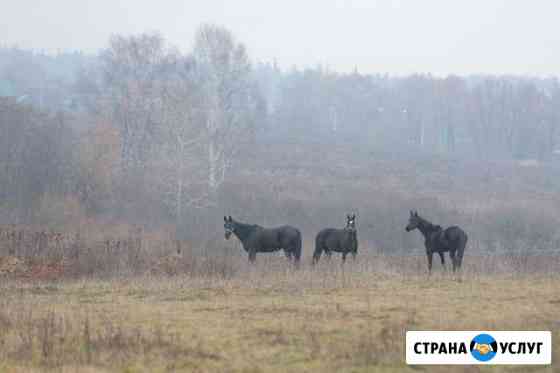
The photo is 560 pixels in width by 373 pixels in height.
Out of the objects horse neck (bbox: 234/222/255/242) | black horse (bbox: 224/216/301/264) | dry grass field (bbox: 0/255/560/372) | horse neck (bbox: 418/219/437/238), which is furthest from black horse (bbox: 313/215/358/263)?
dry grass field (bbox: 0/255/560/372)

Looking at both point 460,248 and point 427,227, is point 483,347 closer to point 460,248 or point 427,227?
point 460,248

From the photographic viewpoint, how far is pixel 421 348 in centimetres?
1052

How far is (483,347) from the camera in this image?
10.6m

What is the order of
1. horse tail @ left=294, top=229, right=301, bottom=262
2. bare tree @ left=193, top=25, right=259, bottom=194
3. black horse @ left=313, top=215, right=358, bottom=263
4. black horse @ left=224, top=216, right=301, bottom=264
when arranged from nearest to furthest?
black horse @ left=313, top=215, right=358, bottom=263 < horse tail @ left=294, top=229, right=301, bottom=262 < black horse @ left=224, top=216, right=301, bottom=264 < bare tree @ left=193, top=25, right=259, bottom=194

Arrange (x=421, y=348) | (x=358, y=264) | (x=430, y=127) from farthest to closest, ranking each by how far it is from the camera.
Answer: (x=430, y=127) < (x=358, y=264) < (x=421, y=348)

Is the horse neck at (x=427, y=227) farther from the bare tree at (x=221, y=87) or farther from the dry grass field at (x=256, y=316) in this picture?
the bare tree at (x=221, y=87)

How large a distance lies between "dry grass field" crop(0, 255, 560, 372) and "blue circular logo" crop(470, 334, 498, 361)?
0.36 metres

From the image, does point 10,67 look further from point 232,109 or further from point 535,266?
point 535,266

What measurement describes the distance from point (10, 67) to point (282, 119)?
2289 inches

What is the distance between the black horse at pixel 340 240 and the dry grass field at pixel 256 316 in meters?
2.54

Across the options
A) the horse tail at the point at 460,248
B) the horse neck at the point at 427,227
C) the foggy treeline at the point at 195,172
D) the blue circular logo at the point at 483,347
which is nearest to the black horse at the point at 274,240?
the horse neck at the point at 427,227

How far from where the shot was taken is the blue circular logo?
1029 cm

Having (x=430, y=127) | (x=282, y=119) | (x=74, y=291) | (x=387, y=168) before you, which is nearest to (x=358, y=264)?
(x=74, y=291)

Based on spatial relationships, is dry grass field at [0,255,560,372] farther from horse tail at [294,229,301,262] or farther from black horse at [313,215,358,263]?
horse tail at [294,229,301,262]
